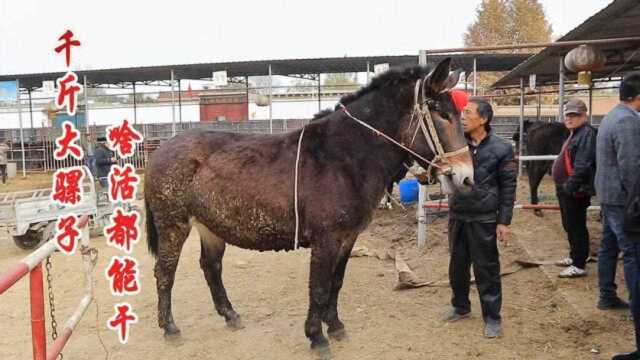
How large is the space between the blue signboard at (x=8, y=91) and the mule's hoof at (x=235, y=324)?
791 inches

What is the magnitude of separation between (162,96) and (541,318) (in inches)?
1394

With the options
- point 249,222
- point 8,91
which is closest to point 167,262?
point 249,222

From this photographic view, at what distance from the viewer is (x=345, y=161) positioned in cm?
374

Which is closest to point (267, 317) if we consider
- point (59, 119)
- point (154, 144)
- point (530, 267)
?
point (530, 267)

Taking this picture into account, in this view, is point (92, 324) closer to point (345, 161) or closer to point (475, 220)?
point (345, 161)

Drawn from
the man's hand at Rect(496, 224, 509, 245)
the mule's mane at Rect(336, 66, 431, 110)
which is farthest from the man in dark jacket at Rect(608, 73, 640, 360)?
the mule's mane at Rect(336, 66, 431, 110)

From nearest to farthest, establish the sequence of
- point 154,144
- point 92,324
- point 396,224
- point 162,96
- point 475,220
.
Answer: point 475,220 → point 92,324 → point 396,224 → point 154,144 → point 162,96

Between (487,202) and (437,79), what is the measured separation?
45.9 inches

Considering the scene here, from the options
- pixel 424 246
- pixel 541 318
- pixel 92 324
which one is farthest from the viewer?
pixel 424 246

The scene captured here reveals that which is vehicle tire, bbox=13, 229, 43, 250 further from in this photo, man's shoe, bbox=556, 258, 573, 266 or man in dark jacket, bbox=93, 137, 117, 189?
man's shoe, bbox=556, 258, 573, 266

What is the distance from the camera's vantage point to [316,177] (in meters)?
3.73

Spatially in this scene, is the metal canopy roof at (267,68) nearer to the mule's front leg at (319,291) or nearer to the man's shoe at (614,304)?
the man's shoe at (614,304)

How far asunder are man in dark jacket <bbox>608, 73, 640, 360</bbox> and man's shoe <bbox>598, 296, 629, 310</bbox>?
67 cm

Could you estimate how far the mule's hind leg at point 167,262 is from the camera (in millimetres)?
4312
